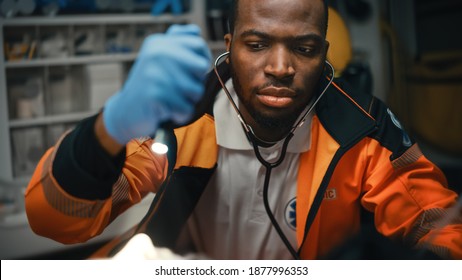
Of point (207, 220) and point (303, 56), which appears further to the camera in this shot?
point (207, 220)

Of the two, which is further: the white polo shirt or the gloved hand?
the white polo shirt

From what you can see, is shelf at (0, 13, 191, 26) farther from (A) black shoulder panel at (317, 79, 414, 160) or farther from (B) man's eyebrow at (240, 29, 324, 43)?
(A) black shoulder panel at (317, 79, 414, 160)

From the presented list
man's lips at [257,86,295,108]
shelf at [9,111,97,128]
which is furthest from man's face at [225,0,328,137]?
shelf at [9,111,97,128]

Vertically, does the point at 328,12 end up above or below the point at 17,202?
above

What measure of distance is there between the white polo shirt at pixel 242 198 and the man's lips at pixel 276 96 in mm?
75

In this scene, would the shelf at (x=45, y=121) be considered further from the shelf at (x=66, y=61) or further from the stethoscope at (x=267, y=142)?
the stethoscope at (x=267, y=142)

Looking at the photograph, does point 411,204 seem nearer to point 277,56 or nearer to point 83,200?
point 277,56

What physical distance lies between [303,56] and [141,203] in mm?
439

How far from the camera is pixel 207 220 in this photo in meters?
1.06

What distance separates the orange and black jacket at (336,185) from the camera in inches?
38.6

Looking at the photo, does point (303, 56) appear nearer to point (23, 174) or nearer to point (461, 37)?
point (461, 37)

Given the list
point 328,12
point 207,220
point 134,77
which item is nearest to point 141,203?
point 207,220

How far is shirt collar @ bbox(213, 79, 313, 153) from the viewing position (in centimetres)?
102

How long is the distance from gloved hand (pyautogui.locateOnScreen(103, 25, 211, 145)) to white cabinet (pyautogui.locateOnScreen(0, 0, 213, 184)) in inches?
6.2
